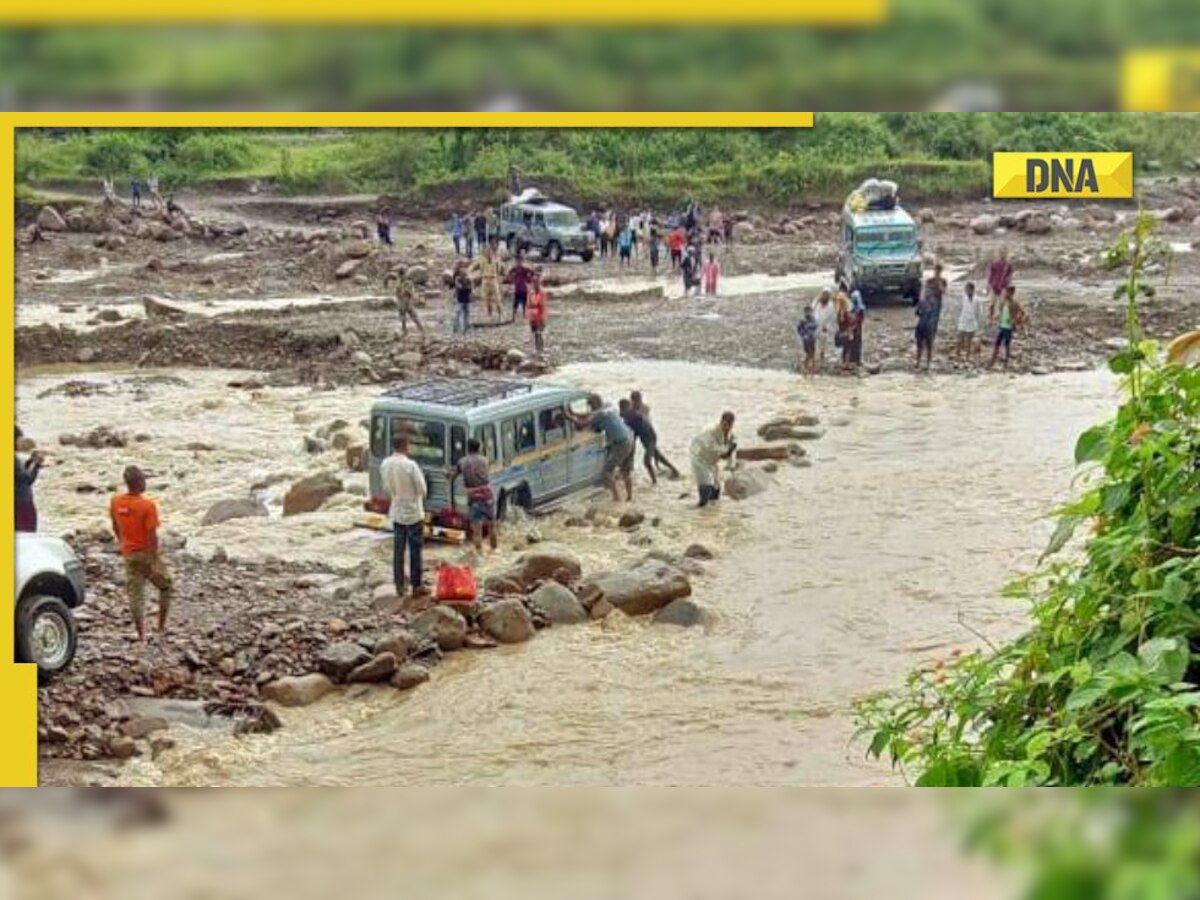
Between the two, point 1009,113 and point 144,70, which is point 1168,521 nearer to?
point 1009,113

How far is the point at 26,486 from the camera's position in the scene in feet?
14.0

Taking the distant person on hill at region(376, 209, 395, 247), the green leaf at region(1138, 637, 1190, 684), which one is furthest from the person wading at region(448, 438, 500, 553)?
the green leaf at region(1138, 637, 1190, 684)

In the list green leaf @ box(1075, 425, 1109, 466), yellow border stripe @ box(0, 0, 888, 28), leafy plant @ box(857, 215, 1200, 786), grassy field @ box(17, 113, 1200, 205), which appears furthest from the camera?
grassy field @ box(17, 113, 1200, 205)

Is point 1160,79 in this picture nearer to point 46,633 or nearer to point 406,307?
point 406,307

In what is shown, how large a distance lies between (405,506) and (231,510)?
1.58ft

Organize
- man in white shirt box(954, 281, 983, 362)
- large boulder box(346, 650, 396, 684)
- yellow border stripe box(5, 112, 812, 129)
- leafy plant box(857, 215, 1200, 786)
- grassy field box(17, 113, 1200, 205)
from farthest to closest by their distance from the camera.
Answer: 1. man in white shirt box(954, 281, 983, 362)
2. large boulder box(346, 650, 396, 684)
3. grassy field box(17, 113, 1200, 205)
4. yellow border stripe box(5, 112, 812, 129)
5. leafy plant box(857, 215, 1200, 786)

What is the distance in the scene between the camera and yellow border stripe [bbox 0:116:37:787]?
13.6 feet

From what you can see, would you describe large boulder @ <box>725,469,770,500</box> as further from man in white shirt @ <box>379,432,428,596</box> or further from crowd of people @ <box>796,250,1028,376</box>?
man in white shirt @ <box>379,432,428,596</box>

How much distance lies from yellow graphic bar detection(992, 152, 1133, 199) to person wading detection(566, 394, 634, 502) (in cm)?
121

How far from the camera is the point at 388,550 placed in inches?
182

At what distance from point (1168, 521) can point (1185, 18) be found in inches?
36.6

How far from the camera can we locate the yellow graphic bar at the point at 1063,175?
4.16 meters

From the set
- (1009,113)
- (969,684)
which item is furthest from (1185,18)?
(969,684)

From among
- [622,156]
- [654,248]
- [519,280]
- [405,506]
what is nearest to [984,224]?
[654,248]
